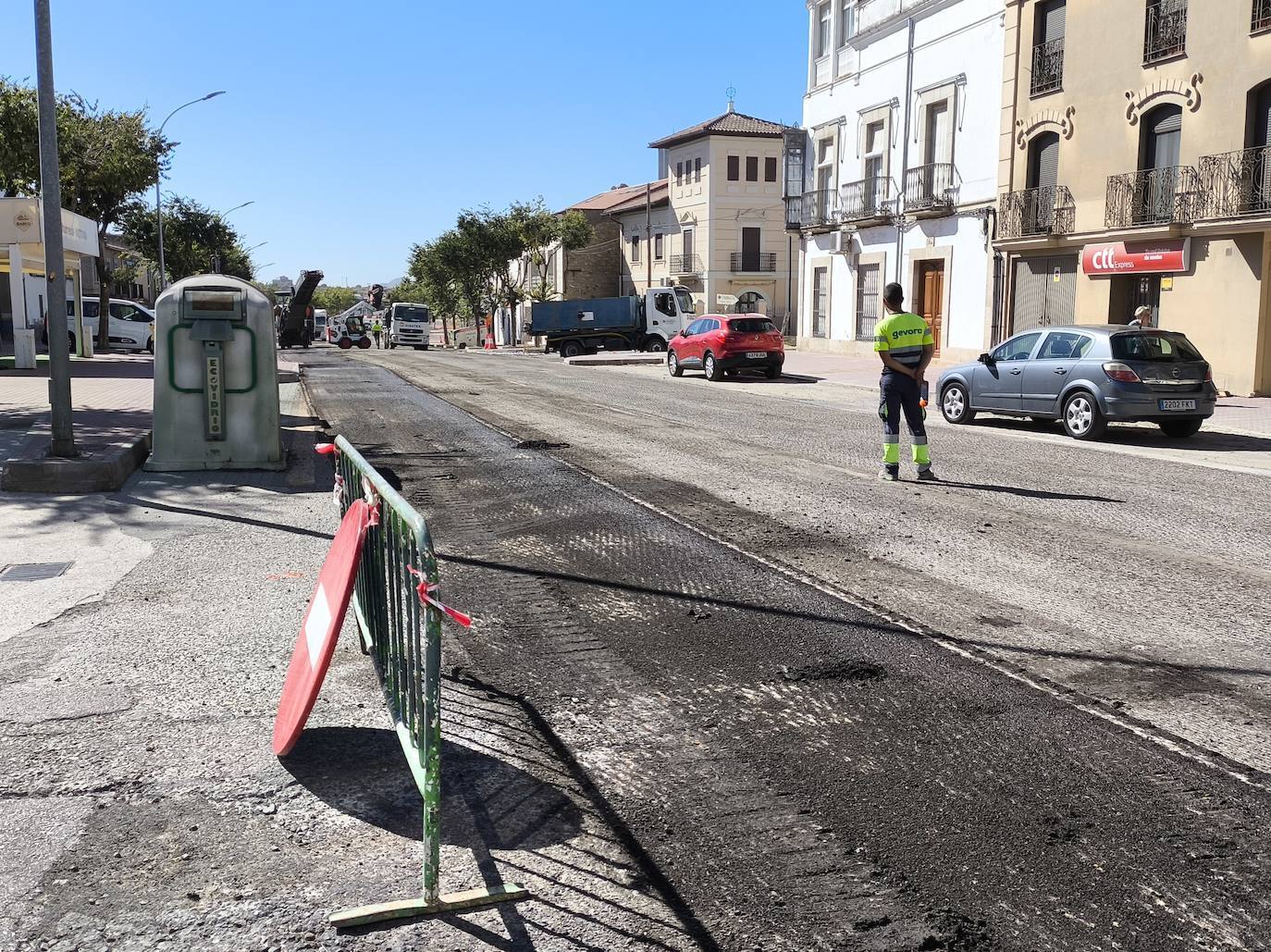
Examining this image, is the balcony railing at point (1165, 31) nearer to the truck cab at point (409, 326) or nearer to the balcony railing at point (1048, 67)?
the balcony railing at point (1048, 67)

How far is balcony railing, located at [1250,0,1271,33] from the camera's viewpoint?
21.1 metres

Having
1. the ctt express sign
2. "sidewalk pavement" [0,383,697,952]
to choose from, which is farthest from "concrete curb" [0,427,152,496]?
the ctt express sign

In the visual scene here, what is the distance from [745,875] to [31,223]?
30.3 m

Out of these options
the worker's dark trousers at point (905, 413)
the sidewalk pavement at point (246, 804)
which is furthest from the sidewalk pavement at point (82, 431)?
the worker's dark trousers at point (905, 413)

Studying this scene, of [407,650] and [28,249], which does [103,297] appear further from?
[407,650]

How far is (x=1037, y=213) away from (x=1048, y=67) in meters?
3.42

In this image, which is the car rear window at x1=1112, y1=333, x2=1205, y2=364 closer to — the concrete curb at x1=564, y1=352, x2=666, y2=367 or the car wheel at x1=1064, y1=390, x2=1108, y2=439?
the car wheel at x1=1064, y1=390, x2=1108, y2=439

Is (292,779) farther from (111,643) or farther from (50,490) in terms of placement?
(50,490)

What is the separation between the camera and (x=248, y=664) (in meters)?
5.23

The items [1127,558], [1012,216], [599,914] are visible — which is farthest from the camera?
[1012,216]

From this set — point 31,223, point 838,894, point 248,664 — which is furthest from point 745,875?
point 31,223

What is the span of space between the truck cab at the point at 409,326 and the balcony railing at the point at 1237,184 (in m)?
48.0

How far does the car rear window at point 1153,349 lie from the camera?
48.4 feet

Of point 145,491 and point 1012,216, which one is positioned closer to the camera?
→ point 145,491
